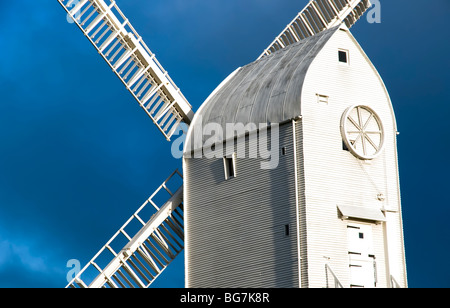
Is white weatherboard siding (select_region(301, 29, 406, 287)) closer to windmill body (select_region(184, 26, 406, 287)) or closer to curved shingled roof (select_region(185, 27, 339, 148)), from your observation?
windmill body (select_region(184, 26, 406, 287))

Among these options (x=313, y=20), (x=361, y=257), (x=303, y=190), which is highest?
(x=313, y=20)

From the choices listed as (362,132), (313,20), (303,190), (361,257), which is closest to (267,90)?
(362,132)

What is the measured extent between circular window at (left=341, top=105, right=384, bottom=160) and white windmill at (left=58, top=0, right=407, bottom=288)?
0.13ft

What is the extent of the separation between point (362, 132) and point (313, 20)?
10.7 meters

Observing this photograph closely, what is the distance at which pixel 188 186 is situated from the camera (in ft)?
139

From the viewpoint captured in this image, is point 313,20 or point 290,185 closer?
point 290,185

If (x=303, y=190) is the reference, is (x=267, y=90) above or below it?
above

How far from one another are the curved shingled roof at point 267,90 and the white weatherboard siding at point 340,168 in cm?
61

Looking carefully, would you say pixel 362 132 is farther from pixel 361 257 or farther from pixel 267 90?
pixel 361 257

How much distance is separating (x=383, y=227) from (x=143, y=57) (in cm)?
1303

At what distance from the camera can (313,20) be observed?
4812 centimetres

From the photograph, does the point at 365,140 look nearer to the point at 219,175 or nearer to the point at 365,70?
the point at 365,70

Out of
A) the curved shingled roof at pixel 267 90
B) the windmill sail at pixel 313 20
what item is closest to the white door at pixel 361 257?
the curved shingled roof at pixel 267 90
